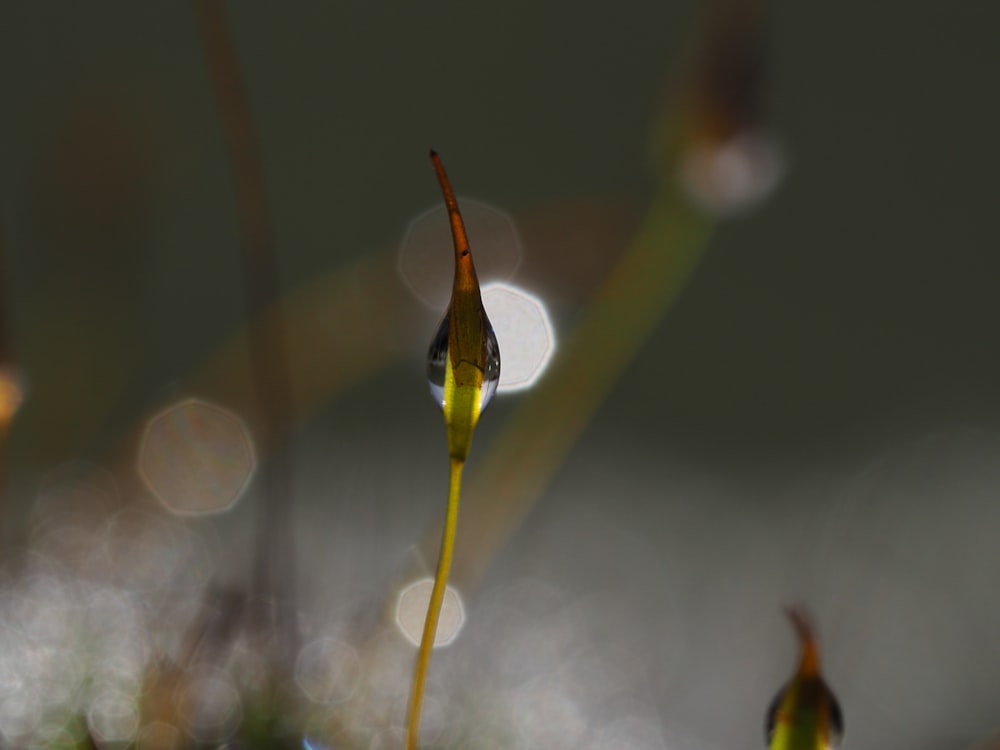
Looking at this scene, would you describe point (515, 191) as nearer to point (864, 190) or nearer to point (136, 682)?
point (864, 190)

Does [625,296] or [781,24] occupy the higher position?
[781,24]

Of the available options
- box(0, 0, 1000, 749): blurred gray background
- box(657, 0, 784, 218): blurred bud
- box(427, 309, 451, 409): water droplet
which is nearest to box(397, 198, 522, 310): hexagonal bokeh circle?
box(0, 0, 1000, 749): blurred gray background

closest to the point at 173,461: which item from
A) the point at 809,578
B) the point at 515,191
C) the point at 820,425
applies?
the point at 809,578

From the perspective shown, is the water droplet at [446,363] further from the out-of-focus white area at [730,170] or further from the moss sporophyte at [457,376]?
the out-of-focus white area at [730,170]

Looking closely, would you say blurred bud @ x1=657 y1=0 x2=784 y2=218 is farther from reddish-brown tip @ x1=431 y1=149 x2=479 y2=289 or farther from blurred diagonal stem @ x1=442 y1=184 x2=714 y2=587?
reddish-brown tip @ x1=431 y1=149 x2=479 y2=289

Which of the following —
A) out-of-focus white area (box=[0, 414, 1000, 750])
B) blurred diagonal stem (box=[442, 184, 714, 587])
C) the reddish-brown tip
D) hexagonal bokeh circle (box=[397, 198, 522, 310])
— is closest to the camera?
the reddish-brown tip

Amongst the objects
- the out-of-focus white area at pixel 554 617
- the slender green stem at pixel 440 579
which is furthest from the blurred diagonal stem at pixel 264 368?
the slender green stem at pixel 440 579
